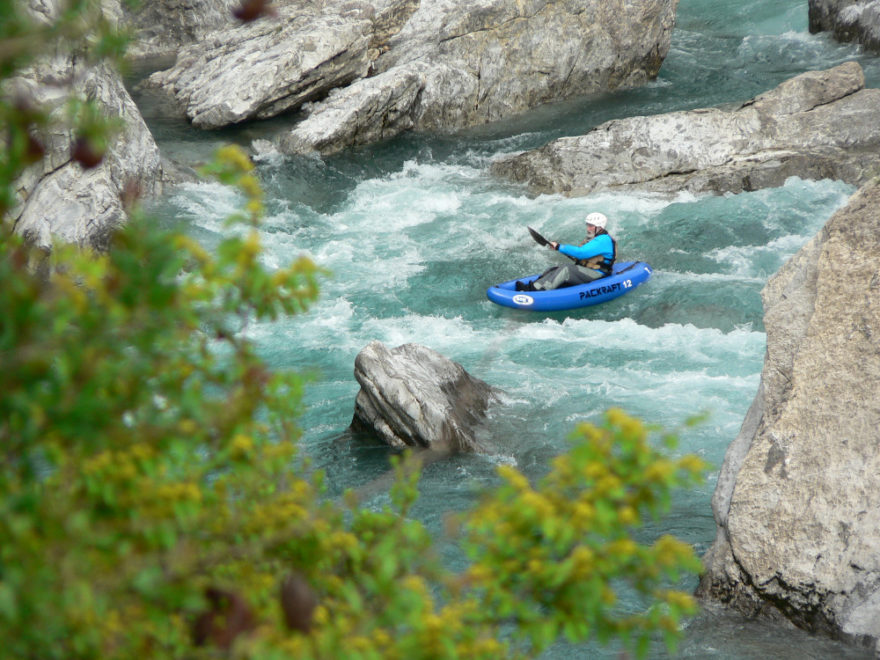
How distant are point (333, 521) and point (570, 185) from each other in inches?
437

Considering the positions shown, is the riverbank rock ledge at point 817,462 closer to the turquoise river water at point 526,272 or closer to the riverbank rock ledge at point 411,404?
the turquoise river water at point 526,272

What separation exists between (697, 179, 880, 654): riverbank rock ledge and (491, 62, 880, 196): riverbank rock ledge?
7.75 metres

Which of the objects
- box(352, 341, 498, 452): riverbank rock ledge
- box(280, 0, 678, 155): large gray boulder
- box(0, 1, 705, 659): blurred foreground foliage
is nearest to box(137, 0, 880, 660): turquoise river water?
box(352, 341, 498, 452): riverbank rock ledge

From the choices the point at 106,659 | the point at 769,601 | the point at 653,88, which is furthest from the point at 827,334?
the point at 653,88

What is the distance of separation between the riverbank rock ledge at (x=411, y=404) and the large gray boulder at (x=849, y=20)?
13.6 meters

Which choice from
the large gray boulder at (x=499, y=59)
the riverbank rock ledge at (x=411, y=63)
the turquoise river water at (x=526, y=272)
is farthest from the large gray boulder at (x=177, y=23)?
the large gray boulder at (x=499, y=59)

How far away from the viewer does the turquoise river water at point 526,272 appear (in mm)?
6922

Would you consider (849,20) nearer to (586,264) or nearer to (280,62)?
(586,264)

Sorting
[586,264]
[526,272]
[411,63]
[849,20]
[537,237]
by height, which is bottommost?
[526,272]

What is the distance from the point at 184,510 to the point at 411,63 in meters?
15.3

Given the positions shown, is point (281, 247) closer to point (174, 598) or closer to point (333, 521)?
point (333, 521)

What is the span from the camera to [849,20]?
16969 millimetres

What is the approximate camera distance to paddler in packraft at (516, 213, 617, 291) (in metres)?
10.4

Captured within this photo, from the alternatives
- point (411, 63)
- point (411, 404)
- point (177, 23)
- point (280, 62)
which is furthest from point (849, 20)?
point (177, 23)
